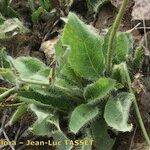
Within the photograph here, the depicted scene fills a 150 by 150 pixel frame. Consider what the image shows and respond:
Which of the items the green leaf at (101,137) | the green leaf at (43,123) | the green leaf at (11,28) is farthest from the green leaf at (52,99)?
the green leaf at (11,28)

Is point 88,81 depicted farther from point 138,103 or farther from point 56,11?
point 56,11

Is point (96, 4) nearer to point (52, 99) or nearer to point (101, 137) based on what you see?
point (52, 99)

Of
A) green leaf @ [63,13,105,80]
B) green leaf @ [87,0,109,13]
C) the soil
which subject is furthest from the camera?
green leaf @ [87,0,109,13]

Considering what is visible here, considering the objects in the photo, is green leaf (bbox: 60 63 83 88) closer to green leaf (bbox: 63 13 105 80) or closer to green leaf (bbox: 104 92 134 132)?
green leaf (bbox: 63 13 105 80)

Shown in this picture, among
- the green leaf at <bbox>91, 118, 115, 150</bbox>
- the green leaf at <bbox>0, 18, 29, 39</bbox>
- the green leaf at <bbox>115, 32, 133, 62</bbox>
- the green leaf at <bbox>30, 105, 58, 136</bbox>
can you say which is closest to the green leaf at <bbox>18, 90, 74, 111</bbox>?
the green leaf at <bbox>30, 105, 58, 136</bbox>

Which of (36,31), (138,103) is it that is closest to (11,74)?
(138,103)

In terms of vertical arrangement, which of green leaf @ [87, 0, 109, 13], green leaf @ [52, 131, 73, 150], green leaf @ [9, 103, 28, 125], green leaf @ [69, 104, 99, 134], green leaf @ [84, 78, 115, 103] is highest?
green leaf @ [87, 0, 109, 13]
